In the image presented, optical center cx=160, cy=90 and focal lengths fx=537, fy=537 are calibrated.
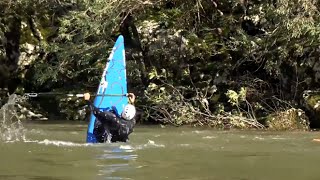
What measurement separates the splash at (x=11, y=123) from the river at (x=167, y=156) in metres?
0.17


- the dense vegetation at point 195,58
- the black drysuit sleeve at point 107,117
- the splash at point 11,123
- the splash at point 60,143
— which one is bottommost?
the splash at point 60,143

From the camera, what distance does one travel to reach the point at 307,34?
11203 millimetres

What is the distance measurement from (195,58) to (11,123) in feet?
15.7

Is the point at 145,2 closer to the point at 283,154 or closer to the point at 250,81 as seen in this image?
the point at 250,81

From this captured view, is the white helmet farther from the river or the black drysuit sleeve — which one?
the river

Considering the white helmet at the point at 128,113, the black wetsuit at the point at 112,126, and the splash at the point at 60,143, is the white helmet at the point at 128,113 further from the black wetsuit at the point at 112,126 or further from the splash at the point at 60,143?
the splash at the point at 60,143

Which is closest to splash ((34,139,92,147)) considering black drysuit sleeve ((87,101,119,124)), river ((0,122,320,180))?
river ((0,122,320,180))

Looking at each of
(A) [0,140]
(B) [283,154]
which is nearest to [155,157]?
(B) [283,154]

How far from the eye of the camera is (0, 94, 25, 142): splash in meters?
9.84

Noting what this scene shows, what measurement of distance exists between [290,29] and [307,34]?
60 cm

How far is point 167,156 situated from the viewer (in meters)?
7.45

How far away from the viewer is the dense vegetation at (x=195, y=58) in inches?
462

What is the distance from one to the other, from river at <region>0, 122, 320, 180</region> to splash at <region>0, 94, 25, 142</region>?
A: 17 cm

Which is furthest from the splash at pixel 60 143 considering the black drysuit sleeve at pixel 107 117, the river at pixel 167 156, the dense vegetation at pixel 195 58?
the dense vegetation at pixel 195 58
